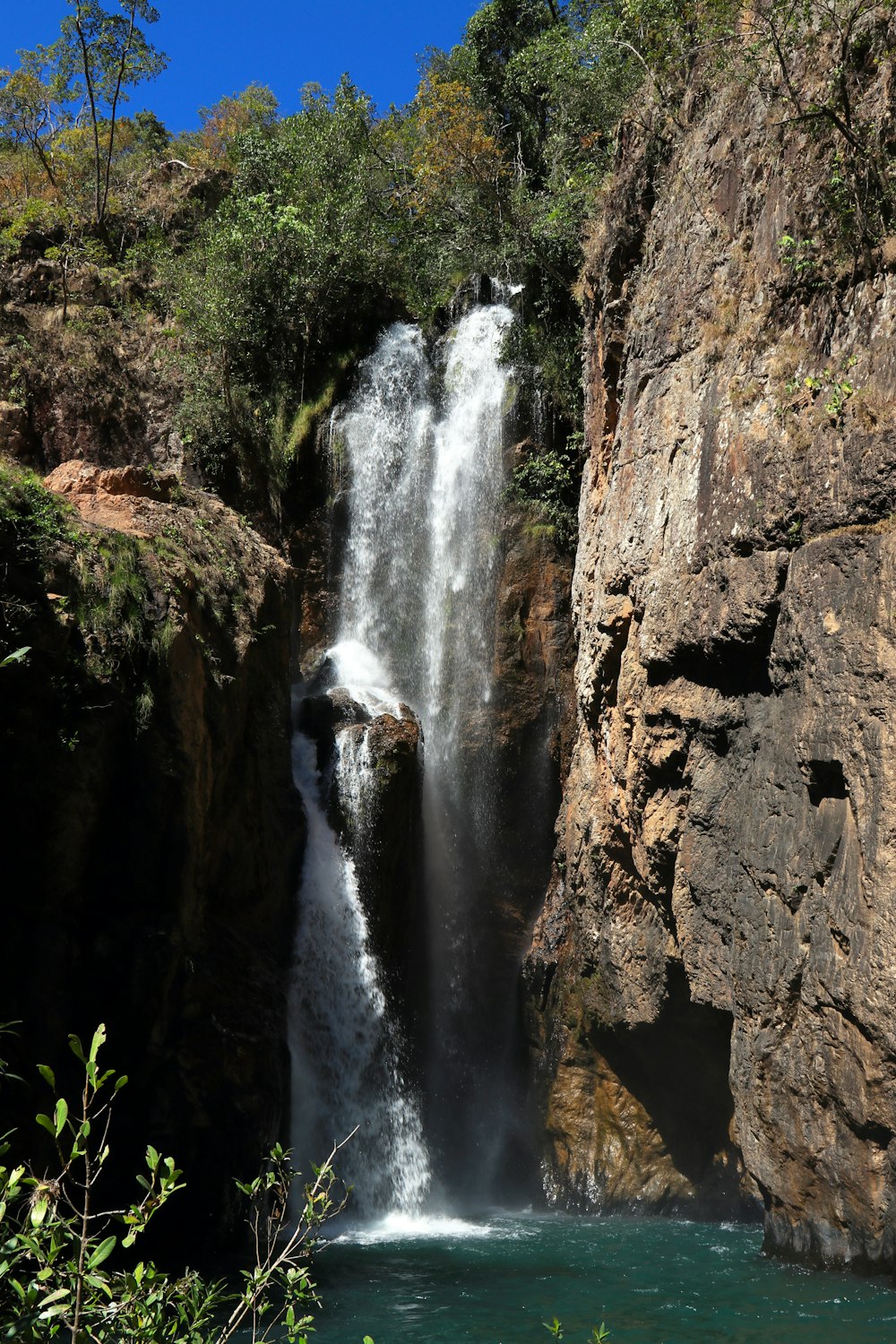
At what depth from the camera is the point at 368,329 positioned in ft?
74.6

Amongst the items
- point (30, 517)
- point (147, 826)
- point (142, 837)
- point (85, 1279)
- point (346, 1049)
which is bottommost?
point (346, 1049)

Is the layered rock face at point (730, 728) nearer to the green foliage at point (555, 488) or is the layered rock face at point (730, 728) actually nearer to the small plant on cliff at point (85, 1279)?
the green foliage at point (555, 488)

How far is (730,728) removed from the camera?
11922 millimetres

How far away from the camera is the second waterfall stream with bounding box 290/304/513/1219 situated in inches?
583

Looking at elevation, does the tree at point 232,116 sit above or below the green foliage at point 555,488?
above

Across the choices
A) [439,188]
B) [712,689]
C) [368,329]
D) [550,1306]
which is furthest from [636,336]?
[439,188]

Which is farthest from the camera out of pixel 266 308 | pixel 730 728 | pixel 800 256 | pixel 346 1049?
pixel 266 308

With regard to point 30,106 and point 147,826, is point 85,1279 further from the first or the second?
point 30,106

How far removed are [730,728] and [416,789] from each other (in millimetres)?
6422

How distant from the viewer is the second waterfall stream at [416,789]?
48.6ft

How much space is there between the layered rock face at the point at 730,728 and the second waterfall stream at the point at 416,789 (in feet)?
4.98

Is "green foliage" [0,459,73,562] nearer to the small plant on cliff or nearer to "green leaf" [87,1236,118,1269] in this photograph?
the small plant on cliff

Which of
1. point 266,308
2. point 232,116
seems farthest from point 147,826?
point 232,116

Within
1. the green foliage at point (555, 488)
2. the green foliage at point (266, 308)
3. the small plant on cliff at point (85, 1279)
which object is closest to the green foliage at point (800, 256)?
the green foliage at point (555, 488)
